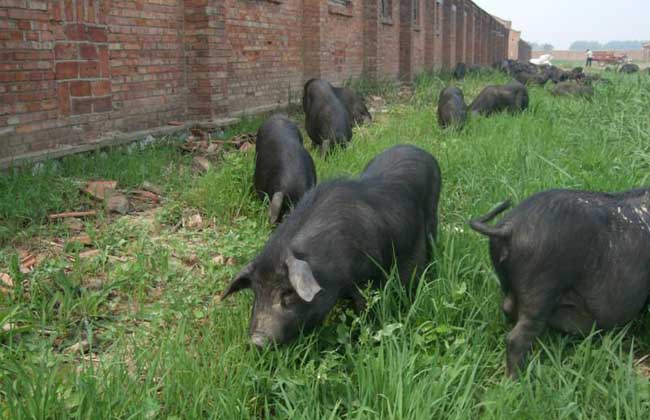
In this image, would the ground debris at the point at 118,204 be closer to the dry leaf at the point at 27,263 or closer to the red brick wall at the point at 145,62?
the dry leaf at the point at 27,263

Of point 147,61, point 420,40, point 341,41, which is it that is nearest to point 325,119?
point 147,61

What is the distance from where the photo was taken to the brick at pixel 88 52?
6.96m

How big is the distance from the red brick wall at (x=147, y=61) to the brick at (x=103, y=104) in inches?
0.4

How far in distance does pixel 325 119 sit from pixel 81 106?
118 inches

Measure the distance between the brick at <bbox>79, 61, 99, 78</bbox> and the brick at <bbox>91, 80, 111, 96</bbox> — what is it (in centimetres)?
10

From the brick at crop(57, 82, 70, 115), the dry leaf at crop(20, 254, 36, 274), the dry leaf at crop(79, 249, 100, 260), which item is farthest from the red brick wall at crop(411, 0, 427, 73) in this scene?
the dry leaf at crop(20, 254, 36, 274)

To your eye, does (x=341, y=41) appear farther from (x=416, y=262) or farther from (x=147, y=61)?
(x=416, y=262)

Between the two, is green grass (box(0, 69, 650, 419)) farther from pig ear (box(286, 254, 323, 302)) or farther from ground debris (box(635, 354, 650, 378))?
pig ear (box(286, 254, 323, 302))

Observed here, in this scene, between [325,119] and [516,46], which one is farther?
[516,46]

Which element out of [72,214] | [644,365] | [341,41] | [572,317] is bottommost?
[644,365]

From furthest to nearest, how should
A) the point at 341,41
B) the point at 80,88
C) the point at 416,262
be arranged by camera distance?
the point at 341,41 → the point at 80,88 → the point at 416,262

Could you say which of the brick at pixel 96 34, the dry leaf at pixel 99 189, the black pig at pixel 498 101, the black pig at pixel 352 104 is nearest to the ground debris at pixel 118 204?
the dry leaf at pixel 99 189

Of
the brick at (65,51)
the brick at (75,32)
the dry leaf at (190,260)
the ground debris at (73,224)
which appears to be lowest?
the dry leaf at (190,260)

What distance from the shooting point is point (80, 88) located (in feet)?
23.0
